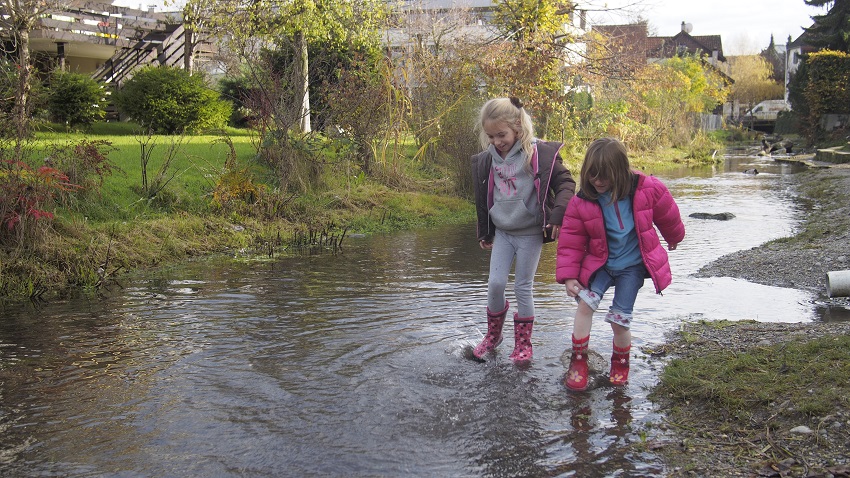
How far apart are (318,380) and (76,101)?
1628cm

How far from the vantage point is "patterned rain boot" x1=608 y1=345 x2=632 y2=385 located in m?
4.89

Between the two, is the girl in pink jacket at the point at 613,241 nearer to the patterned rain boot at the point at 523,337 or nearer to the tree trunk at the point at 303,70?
the patterned rain boot at the point at 523,337

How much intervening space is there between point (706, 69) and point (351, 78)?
4590 cm

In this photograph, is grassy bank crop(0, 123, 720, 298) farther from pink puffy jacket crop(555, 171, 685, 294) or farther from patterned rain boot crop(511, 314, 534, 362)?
pink puffy jacket crop(555, 171, 685, 294)

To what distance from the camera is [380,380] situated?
4.98m

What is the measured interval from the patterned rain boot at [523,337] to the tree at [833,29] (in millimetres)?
41384

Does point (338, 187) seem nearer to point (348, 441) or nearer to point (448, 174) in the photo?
point (448, 174)

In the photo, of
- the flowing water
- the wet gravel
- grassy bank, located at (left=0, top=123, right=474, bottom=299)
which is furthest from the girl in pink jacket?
grassy bank, located at (left=0, top=123, right=474, bottom=299)

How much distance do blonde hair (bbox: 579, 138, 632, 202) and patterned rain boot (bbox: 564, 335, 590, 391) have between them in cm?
87

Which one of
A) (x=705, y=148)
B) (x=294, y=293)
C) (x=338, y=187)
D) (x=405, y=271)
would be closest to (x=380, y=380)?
(x=294, y=293)

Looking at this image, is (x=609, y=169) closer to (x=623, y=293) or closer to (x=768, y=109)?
(x=623, y=293)

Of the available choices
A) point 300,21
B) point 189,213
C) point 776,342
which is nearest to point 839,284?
point 776,342

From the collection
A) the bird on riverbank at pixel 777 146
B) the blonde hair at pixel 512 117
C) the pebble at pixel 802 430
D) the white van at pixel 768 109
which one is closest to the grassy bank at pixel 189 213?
the blonde hair at pixel 512 117

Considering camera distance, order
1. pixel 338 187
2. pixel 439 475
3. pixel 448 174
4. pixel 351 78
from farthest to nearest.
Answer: pixel 448 174 → pixel 351 78 → pixel 338 187 → pixel 439 475
